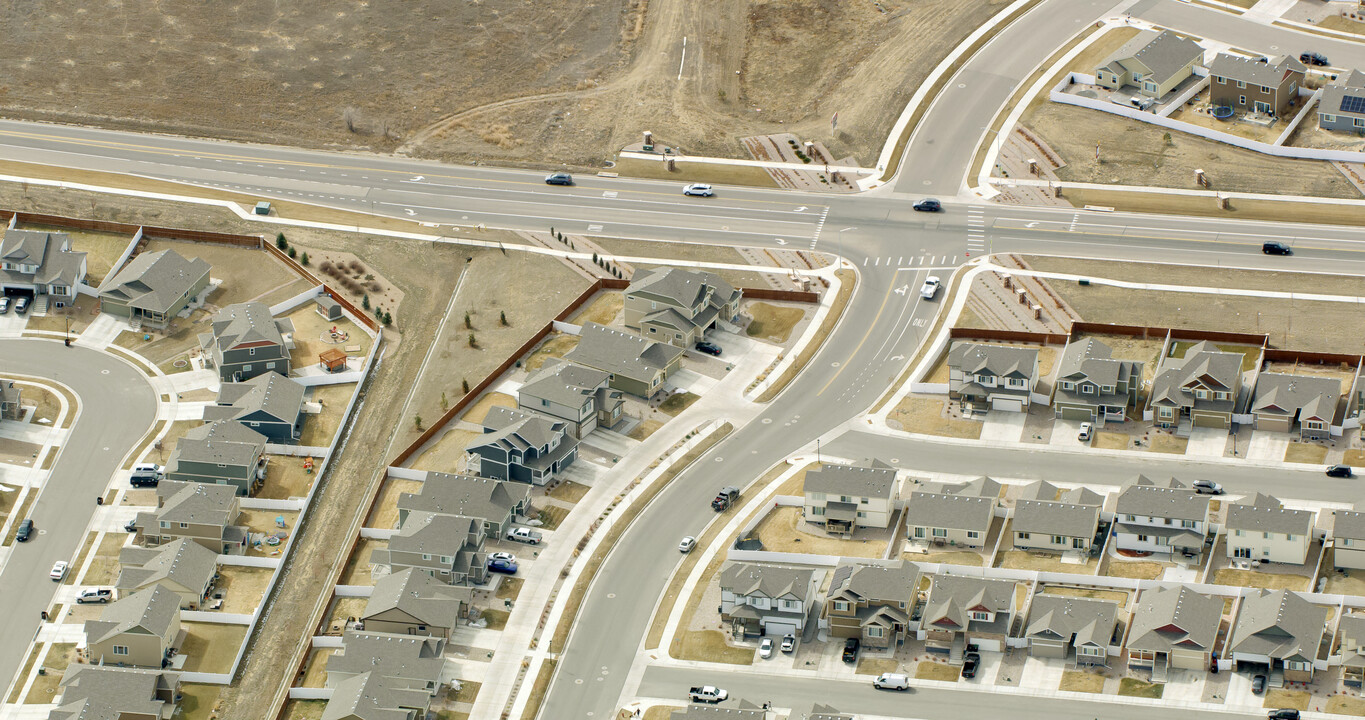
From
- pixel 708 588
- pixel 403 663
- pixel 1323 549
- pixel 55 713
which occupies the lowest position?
pixel 55 713

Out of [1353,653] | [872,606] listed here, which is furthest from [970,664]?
[1353,653]

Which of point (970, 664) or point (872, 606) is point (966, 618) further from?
point (872, 606)

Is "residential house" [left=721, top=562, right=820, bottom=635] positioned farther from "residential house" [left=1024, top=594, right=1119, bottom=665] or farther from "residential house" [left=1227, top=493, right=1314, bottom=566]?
"residential house" [left=1227, top=493, right=1314, bottom=566]

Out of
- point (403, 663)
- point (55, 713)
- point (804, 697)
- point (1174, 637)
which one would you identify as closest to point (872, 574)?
point (804, 697)

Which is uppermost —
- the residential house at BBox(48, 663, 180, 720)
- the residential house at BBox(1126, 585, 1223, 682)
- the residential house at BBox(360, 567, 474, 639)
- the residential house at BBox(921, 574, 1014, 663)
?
the residential house at BBox(1126, 585, 1223, 682)

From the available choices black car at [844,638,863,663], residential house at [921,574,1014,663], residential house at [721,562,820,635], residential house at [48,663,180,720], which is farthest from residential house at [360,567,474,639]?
residential house at [921,574,1014,663]

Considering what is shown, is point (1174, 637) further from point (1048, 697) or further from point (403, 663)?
point (403, 663)
